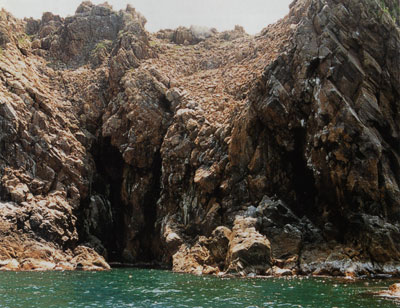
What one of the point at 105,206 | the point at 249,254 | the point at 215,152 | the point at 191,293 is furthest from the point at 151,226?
the point at 191,293

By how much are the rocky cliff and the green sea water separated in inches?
287

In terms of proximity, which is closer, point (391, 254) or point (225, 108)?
point (391, 254)

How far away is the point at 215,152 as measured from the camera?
55.0 metres

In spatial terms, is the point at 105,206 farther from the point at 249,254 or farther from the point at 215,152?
the point at 249,254

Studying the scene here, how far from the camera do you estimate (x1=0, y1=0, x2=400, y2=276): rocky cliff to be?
139 ft

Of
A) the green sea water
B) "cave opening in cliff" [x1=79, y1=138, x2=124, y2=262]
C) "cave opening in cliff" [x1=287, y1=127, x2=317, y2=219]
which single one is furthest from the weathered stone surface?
"cave opening in cliff" [x1=79, y1=138, x2=124, y2=262]

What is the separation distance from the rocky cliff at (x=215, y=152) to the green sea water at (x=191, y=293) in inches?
287

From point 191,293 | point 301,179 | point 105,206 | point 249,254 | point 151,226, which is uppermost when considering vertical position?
point 301,179

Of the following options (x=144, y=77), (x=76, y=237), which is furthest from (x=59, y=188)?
(x=144, y=77)

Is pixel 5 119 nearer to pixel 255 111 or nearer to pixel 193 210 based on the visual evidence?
pixel 193 210

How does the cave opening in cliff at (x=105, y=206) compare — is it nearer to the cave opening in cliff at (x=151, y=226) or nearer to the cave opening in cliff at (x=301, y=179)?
the cave opening in cliff at (x=151, y=226)

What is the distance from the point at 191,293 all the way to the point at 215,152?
94.4 ft

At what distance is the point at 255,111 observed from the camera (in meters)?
50.4

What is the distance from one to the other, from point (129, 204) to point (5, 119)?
21881mm
